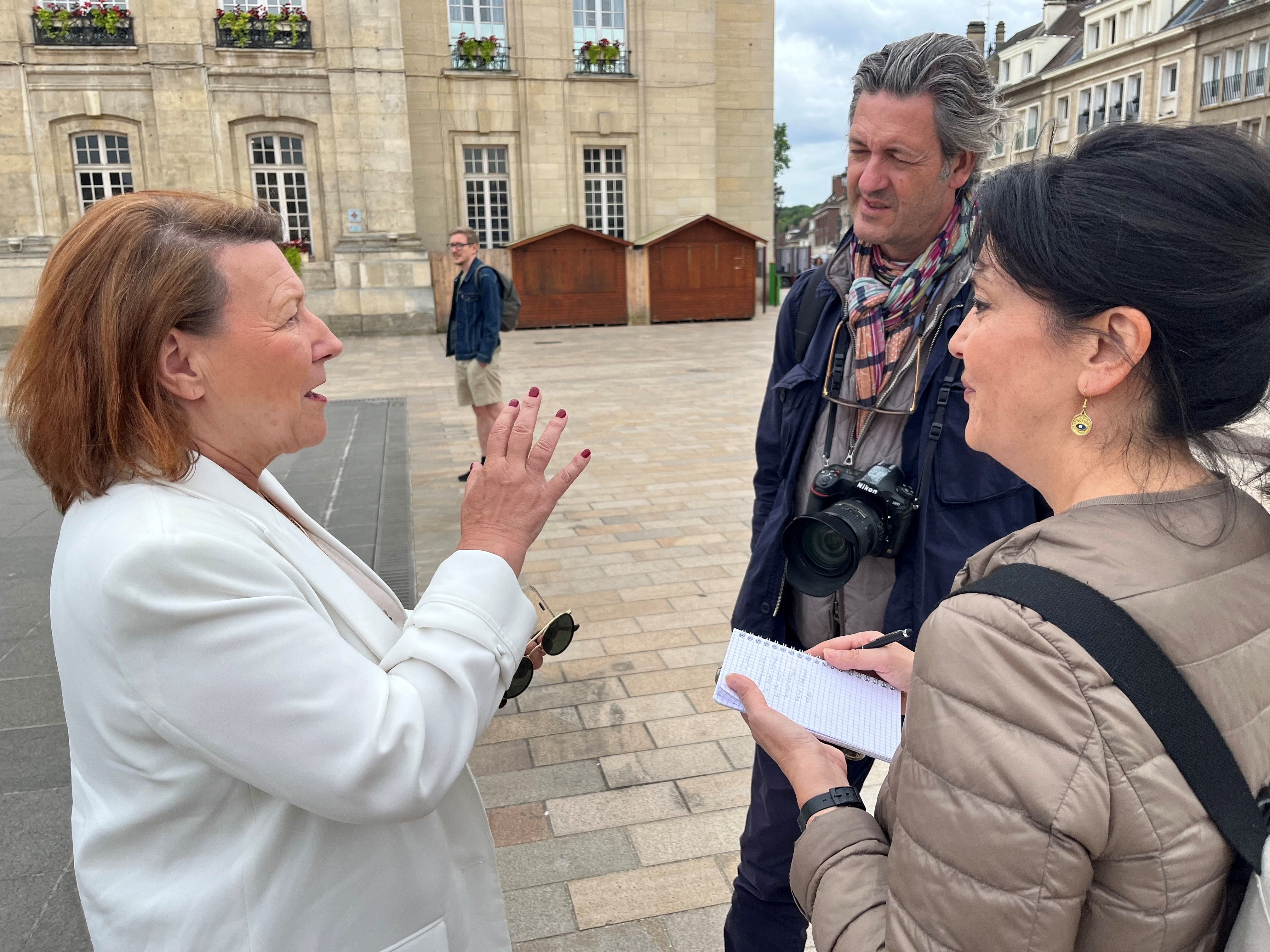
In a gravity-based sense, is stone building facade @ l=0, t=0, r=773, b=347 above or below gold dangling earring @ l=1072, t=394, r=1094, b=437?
above

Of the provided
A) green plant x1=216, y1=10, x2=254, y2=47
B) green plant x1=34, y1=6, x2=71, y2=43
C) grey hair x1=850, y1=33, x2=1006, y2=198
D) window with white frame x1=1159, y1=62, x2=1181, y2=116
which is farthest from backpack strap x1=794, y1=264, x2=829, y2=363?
window with white frame x1=1159, y1=62, x2=1181, y2=116

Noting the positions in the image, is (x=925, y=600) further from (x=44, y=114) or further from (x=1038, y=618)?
(x=44, y=114)

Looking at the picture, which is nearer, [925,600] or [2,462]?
[925,600]

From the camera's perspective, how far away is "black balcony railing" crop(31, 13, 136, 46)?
21.8m

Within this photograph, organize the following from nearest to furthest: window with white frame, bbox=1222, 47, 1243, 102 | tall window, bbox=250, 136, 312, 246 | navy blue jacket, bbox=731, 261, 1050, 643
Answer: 1. navy blue jacket, bbox=731, 261, 1050, 643
2. tall window, bbox=250, 136, 312, 246
3. window with white frame, bbox=1222, 47, 1243, 102

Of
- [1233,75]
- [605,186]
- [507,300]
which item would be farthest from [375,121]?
[1233,75]

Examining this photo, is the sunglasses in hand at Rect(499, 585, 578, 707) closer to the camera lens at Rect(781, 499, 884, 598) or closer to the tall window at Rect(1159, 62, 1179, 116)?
the camera lens at Rect(781, 499, 884, 598)

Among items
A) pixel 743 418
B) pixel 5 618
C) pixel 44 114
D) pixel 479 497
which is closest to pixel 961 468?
pixel 479 497

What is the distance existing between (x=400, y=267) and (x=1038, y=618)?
24.0m

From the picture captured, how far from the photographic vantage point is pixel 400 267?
23.5 m

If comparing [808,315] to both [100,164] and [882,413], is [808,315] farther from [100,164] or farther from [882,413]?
[100,164]

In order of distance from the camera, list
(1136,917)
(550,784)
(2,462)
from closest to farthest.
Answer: (1136,917), (550,784), (2,462)

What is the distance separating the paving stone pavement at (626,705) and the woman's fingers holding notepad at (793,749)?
145cm

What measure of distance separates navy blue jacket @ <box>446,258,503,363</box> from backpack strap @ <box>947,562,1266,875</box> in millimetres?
7443
